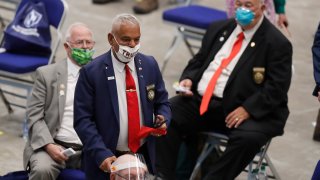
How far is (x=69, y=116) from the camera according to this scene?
19.2ft

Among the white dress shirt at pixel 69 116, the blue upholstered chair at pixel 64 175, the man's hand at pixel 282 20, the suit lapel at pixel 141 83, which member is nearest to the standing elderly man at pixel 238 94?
the white dress shirt at pixel 69 116

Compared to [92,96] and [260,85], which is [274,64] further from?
[92,96]

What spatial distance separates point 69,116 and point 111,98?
1.16 metres

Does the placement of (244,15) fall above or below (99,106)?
above

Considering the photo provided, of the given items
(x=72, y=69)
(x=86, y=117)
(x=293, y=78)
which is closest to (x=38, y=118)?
(x=72, y=69)

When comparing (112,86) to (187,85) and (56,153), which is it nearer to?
(56,153)

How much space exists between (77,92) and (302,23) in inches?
250

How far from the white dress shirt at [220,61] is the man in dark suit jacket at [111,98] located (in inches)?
57.8

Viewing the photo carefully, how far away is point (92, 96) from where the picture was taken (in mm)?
4781

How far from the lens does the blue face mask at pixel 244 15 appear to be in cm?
614

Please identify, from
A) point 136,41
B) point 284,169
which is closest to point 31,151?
point 136,41

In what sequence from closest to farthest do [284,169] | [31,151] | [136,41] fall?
[136,41] < [31,151] < [284,169]

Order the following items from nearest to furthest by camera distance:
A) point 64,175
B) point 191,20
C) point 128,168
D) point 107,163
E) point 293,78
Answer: point 128,168 → point 107,163 → point 64,175 → point 191,20 → point 293,78

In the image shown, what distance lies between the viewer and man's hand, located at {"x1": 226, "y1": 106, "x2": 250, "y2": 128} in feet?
19.8
